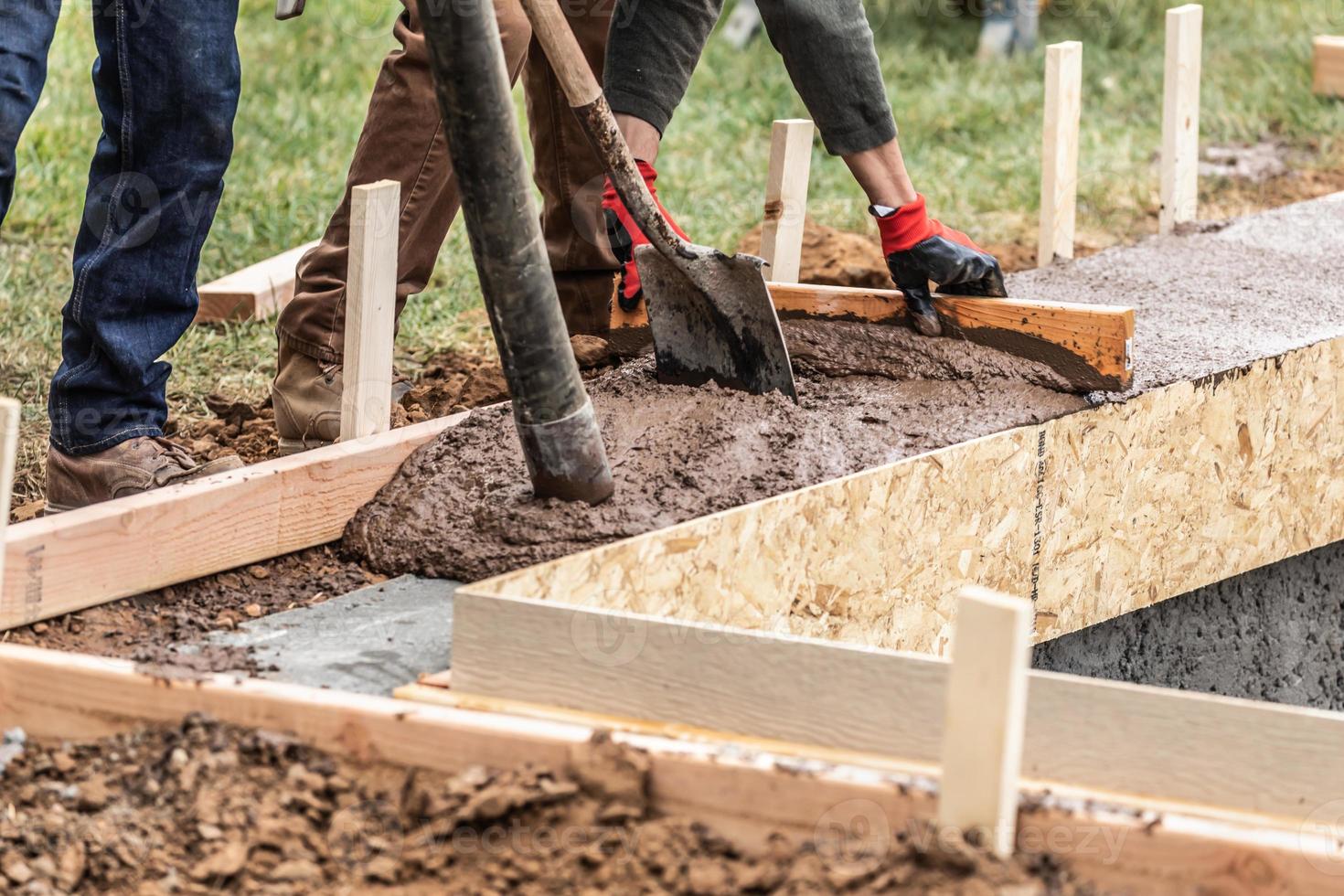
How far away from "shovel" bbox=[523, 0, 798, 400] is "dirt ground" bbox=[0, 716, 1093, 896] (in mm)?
1246

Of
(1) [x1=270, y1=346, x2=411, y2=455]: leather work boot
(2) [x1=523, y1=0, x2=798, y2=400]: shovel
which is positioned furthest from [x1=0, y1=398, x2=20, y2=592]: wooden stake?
(2) [x1=523, y1=0, x2=798, y2=400]: shovel

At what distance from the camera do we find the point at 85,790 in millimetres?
1937

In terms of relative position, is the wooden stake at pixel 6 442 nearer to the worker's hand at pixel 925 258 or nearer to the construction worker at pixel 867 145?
the construction worker at pixel 867 145

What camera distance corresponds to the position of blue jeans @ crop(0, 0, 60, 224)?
2.44 m

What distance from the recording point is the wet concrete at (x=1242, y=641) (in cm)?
351

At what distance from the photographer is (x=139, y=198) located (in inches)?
106

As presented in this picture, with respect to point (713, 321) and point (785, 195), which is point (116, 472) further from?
point (785, 195)

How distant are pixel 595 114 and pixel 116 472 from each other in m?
1.09

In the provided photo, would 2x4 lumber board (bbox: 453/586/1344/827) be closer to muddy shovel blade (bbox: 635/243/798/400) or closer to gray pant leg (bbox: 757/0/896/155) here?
muddy shovel blade (bbox: 635/243/798/400)

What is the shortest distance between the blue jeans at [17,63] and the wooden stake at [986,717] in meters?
1.77

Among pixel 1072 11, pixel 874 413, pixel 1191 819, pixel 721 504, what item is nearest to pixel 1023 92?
pixel 1072 11

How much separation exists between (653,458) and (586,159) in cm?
122

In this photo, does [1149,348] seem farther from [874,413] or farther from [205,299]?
[205,299]

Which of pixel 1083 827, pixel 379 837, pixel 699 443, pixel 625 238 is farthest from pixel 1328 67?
pixel 379 837
